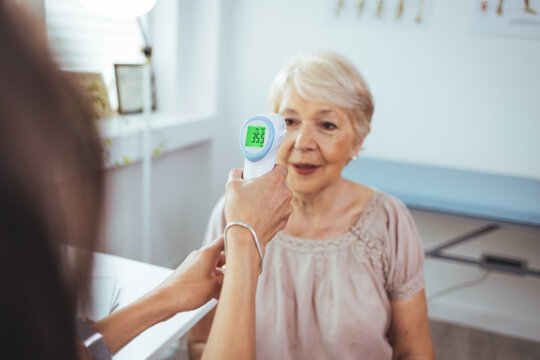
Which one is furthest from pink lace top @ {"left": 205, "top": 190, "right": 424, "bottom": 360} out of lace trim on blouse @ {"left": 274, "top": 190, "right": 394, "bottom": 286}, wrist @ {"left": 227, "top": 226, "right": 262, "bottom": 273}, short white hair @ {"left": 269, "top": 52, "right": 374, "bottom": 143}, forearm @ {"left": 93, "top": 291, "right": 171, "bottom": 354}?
wrist @ {"left": 227, "top": 226, "right": 262, "bottom": 273}

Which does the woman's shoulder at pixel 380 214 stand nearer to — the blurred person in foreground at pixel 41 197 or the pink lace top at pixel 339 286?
the pink lace top at pixel 339 286

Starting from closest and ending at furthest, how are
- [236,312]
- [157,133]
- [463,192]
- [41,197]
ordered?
1. [41,197]
2. [236,312]
3. [463,192]
4. [157,133]

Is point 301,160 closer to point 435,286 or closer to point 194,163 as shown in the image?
point 194,163

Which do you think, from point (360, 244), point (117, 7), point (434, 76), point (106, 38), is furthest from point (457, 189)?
point (106, 38)

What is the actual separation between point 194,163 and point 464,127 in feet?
4.64

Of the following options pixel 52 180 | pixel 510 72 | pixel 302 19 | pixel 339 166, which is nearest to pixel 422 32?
pixel 510 72

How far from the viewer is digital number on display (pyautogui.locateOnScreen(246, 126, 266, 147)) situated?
25.1 inches

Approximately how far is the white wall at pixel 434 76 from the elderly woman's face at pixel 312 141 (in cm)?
95

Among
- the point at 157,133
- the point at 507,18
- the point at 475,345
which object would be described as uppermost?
the point at 507,18

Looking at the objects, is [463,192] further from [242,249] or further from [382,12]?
[242,249]

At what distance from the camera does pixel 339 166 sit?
110 cm

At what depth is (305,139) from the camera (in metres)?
1.03

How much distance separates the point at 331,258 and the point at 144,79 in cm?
118

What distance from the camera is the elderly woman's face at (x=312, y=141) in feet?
3.39
